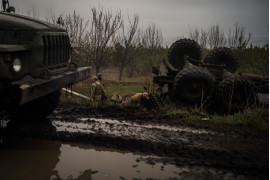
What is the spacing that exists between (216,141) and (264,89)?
3411 millimetres

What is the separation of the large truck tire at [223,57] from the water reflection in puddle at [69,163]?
248 inches

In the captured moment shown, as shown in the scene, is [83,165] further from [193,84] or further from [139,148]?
[193,84]

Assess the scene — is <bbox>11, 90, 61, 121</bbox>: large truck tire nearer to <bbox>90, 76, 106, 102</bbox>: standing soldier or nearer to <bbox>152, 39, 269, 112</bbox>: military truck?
<bbox>90, 76, 106, 102</bbox>: standing soldier

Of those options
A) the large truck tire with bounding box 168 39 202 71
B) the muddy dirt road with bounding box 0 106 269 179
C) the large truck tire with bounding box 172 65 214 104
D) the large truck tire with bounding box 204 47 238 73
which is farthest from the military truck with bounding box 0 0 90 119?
the large truck tire with bounding box 204 47 238 73

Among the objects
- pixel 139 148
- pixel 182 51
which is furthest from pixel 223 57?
pixel 139 148

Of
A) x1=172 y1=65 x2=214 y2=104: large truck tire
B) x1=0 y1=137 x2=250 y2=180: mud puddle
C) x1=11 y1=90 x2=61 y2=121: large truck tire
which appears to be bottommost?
x1=0 y1=137 x2=250 y2=180: mud puddle

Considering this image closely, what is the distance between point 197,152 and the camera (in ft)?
12.6

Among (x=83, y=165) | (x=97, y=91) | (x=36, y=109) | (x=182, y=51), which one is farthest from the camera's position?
(x=182, y=51)

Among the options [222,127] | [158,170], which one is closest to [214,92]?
[222,127]

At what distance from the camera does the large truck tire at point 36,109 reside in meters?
5.09

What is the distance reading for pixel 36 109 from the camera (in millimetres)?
5191

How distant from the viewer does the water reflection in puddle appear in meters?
3.12

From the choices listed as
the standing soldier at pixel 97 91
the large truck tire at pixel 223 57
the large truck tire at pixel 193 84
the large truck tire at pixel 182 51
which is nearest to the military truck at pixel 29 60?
the standing soldier at pixel 97 91

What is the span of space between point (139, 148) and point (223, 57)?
632cm
